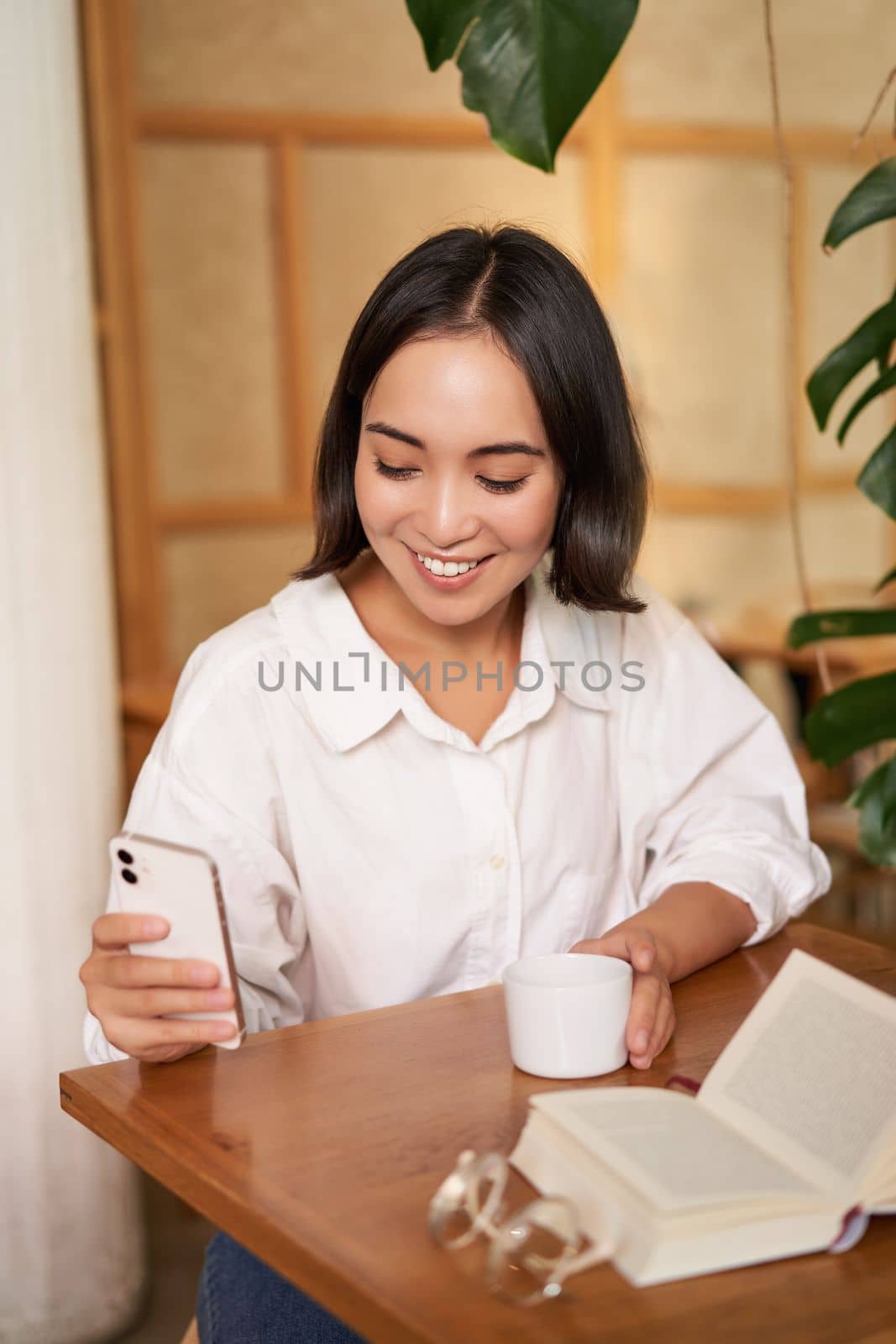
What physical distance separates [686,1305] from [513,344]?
85 centimetres

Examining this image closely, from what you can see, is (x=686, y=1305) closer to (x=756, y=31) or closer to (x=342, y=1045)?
(x=342, y=1045)

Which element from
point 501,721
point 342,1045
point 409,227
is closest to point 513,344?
point 501,721

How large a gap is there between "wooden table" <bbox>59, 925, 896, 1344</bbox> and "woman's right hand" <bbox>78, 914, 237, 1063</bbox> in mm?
33

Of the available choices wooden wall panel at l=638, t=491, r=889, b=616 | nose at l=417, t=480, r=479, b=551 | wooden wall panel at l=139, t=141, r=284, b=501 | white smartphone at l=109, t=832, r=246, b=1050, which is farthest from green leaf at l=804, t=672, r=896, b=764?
wooden wall panel at l=638, t=491, r=889, b=616

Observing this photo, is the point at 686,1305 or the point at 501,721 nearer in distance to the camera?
the point at 686,1305

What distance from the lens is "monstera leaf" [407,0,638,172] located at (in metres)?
1.28

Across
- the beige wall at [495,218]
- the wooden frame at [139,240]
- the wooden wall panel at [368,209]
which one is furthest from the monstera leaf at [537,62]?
the wooden wall panel at [368,209]

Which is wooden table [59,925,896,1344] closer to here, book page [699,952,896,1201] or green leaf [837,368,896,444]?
book page [699,952,896,1201]

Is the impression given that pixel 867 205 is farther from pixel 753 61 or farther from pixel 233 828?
pixel 753 61

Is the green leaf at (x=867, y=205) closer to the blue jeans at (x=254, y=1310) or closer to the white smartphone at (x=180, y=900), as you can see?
the white smartphone at (x=180, y=900)

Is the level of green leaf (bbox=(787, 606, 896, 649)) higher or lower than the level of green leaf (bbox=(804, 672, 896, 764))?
higher

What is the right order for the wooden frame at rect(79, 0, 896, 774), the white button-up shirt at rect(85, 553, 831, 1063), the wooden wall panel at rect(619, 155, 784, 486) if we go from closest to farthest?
the white button-up shirt at rect(85, 553, 831, 1063) → the wooden frame at rect(79, 0, 896, 774) → the wooden wall panel at rect(619, 155, 784, 486)

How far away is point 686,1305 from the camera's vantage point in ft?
2.66

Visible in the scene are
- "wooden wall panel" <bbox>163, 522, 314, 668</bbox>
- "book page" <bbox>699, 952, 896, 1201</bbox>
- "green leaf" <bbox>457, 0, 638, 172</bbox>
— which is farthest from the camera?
"wooden wall panel" <bbox>163, 522, 314, 668</bbox>
